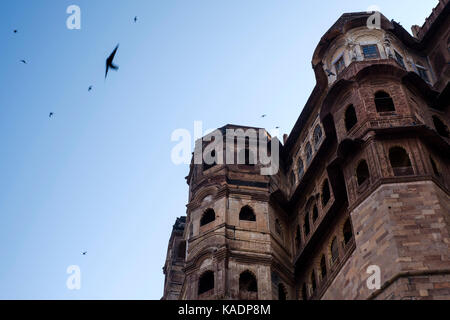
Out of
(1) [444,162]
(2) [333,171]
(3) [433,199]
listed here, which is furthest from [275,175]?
(3) [433,199]

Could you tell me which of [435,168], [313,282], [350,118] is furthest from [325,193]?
[435,168]

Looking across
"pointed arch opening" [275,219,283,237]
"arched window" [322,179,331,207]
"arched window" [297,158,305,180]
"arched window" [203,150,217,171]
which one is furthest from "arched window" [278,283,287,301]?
"arched window" [203,150,217,171]

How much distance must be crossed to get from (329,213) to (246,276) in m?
4.29

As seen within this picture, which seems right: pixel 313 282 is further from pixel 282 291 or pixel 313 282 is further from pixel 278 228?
pixel 278 228

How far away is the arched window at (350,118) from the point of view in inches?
959

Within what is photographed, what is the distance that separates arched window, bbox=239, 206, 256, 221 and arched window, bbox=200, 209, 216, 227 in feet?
3.90

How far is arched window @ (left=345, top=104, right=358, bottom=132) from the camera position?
24355mm

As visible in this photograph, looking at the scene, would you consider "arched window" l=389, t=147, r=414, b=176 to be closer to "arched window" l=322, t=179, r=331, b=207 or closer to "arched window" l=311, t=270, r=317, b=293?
"arched window" l=322, t=179, r=331, b=207

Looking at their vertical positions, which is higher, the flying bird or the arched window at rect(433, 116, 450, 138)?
the flying bird

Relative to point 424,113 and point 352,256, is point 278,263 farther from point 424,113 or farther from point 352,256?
point 424,113

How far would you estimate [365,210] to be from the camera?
20.6 meters

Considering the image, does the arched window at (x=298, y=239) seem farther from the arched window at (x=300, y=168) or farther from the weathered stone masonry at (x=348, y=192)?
the arched window at (x=300, y=168)

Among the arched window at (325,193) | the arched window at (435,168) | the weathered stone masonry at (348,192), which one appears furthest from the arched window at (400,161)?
the arched window at (325,193)

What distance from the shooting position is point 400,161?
22375mm
